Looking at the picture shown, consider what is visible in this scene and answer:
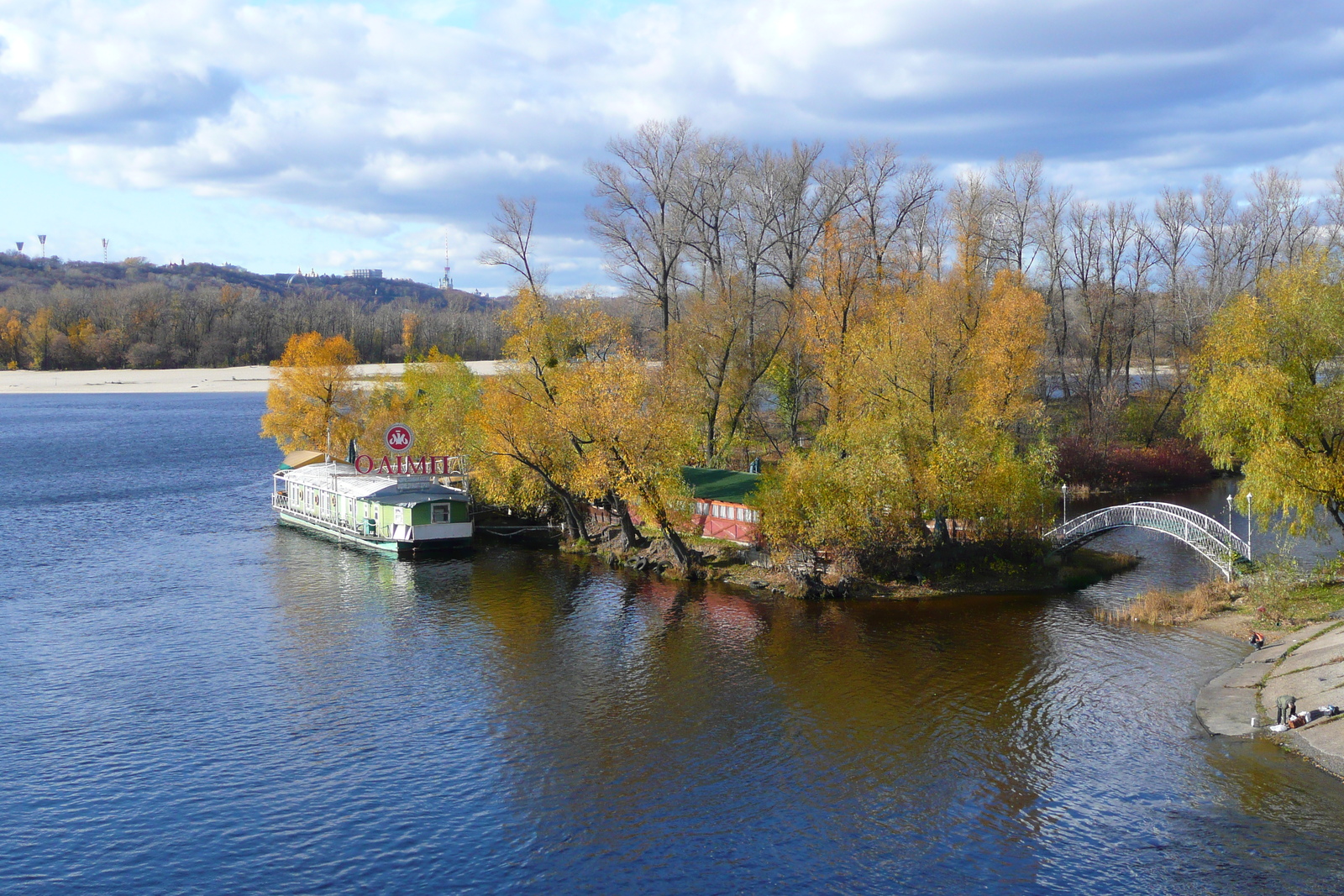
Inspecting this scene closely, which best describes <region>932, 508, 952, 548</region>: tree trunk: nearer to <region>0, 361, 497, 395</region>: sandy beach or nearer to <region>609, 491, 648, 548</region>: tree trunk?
<region>609, 491, 648, 548</region>: tree trunk

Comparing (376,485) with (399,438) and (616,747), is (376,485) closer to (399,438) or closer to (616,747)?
(399,438)

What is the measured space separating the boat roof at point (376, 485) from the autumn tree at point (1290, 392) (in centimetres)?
3740

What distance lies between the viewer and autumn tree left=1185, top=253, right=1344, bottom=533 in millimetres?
35781

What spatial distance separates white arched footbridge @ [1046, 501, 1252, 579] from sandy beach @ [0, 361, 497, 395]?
120 meters

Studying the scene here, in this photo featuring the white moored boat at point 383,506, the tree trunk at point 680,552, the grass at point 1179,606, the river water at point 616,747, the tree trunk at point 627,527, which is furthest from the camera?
the white moored boat at point 383,506

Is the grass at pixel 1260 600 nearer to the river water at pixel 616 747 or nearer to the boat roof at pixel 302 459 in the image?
the river water at pixel 616 747

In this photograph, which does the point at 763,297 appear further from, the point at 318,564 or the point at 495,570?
the point at 318,564

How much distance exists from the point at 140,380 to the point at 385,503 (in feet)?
428

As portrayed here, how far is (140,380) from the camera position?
160m

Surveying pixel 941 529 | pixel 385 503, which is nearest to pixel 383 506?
pixel 385 503

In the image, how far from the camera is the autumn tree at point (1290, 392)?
117ft

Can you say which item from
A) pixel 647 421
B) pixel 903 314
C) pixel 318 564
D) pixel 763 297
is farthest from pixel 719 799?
pixel 763 297

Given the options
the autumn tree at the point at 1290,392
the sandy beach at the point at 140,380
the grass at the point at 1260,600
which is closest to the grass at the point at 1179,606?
the grass at the point at 1260,600

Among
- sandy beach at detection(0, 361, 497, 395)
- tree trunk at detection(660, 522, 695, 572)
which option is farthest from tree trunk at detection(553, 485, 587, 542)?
sandy beach at detection(0, 361, 497, 395)
